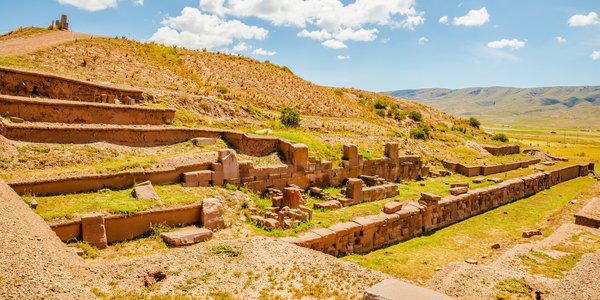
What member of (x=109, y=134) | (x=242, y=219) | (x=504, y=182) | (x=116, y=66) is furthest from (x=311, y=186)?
(x=116, y=66)

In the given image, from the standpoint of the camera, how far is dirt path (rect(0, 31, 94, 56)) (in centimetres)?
2139

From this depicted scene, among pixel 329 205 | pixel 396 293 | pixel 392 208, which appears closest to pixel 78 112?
pixel 329 205

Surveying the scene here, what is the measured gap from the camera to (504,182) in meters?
21.6

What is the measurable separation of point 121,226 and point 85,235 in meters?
0.92

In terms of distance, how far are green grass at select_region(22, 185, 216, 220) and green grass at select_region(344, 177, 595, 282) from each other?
5.31m

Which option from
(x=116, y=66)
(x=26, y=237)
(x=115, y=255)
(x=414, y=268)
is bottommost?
(x=414, y=268)

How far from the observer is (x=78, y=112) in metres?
14.7

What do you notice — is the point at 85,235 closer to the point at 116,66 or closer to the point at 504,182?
the point at 116,66

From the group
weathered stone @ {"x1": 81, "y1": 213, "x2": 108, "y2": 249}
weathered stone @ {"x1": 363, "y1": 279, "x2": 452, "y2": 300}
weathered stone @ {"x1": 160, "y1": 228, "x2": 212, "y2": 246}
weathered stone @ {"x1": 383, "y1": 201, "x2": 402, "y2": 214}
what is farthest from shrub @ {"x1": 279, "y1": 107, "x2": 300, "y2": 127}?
weathered stone @ {"x1": 363, "y1": 279, "x2": 452, "y2": 300}

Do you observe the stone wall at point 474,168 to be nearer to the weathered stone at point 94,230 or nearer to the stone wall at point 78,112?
the stone wall at point 78,112

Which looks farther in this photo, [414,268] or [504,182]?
[504,182]

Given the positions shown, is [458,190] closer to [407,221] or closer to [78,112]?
[407,221]

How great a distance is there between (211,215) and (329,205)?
16.5 feet

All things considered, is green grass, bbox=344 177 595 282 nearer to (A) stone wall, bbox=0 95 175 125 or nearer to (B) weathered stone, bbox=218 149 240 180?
(B) weathered stone, bbox=218 149 240 180
